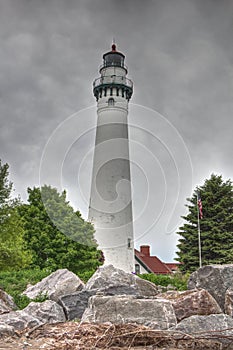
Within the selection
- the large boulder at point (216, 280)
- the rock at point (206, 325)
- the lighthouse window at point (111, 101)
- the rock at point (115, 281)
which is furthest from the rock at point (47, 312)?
the lighthouse window at point (111, 101)

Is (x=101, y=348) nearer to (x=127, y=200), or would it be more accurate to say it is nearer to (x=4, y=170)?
(x=4, y=170)

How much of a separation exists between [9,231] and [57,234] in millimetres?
5407

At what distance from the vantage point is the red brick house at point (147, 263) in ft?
135

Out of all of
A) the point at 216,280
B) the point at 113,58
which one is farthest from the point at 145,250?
the point at 216,280

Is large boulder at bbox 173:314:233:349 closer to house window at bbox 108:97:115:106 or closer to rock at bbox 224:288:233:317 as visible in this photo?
rock at bbox 224:288:233:317

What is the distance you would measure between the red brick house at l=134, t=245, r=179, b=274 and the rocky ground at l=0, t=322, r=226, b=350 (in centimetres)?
3309

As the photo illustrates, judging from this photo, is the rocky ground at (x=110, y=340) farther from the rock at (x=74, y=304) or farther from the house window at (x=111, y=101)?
the house window at (x=111, y=101)

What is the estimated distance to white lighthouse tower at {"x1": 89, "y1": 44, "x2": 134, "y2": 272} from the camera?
29.4 meters

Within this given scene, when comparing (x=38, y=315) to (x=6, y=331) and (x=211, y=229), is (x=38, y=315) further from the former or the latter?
(x=211, y=229)

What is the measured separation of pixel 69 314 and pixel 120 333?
4651 mm

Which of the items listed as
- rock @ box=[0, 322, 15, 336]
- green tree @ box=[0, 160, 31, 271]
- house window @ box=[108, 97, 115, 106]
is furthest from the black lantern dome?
rock @ box=[0, 322, 15, 336]

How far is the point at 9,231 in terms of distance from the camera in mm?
23047

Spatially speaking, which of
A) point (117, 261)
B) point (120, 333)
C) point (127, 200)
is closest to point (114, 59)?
point (127, 200)

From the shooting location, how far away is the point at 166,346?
5191 millimetres
